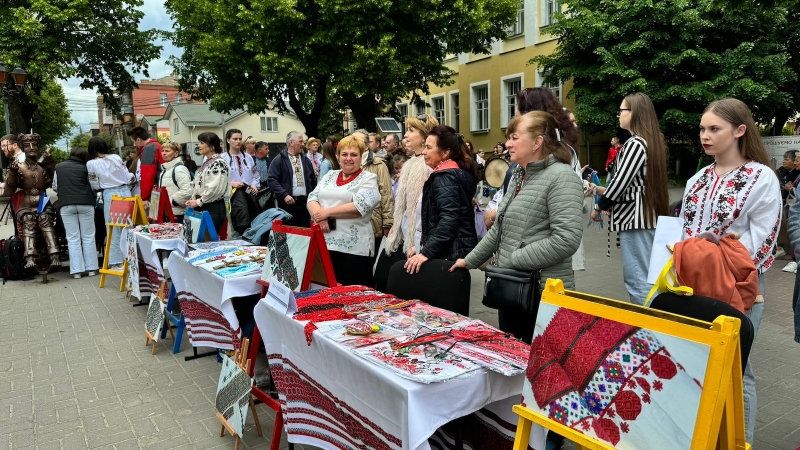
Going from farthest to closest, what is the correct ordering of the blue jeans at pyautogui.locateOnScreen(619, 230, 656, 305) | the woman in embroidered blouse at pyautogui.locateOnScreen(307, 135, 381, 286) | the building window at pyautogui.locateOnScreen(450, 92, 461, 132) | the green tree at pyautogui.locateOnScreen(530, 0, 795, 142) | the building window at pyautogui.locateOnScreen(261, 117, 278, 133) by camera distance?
the building window at pyautogui.locateOnScreen(261, 117, 278, 133) → the building window at pyautogui.locateOnScreen(450, 92, 461, 132) → the green tree at pyautogui.locateOnScreen(530, 0, 795, 142) → the woman in embroidered blouse at pyautogui.locateOnScreen(307, 135, 381, 286) → the blue jeans at pyautogui.locateOnScreen(619, 230, 656, 305)

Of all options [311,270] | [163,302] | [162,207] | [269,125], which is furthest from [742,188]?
[269,125]

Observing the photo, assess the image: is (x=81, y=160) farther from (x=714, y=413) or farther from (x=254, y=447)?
(x=714, y=413)

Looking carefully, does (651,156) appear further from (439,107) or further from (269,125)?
(269,125)

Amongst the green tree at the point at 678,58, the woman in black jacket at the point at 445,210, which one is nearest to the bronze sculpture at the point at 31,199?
the woman in black jacket at the point at 445,210

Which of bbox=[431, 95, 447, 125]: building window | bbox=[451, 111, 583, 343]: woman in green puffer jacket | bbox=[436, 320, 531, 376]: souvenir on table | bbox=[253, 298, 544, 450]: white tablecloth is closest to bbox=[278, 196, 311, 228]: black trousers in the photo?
bbox=[253, 298, 544, 450]: white tablecloth

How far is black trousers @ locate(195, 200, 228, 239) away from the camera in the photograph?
6.05 metres

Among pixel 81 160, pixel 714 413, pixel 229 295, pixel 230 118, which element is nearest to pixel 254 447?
pixel 229 295

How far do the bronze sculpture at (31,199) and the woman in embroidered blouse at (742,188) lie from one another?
875 centimetres

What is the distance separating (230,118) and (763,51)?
43303 mm

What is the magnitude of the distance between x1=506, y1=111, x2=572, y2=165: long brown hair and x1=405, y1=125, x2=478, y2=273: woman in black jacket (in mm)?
762

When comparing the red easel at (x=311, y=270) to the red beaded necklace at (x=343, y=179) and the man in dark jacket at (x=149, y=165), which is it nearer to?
the red beaded necklace at (x=343, y=179)

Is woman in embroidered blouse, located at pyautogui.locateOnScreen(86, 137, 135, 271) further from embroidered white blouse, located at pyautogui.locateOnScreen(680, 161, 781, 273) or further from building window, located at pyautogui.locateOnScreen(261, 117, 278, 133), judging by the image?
building window, located at pyautogui.locateOnScreen(261, 117, 278, 133)

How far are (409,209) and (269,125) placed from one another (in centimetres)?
5296

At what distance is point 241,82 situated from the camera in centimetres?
2014
